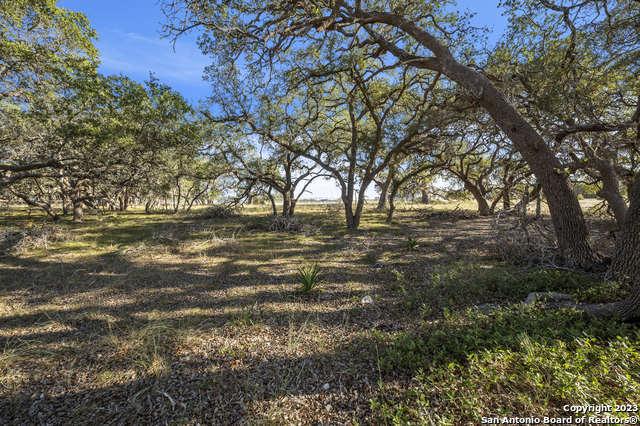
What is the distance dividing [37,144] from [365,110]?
15.4 meters

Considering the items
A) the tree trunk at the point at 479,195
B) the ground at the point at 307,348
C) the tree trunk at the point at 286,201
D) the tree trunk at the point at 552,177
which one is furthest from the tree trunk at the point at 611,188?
the tree trunk at the point at 286,201

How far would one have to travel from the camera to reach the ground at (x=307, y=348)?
2162 millimetres

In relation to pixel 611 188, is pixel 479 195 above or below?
above

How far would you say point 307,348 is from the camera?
315cm

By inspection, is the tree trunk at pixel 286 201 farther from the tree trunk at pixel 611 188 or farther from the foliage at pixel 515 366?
the tree trunk at pixel 611 188

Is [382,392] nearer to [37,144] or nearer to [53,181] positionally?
[37,144]

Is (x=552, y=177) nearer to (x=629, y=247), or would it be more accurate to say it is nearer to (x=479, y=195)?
(x=629, y=247)

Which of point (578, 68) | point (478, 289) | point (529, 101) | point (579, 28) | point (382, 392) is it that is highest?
point (579, 28)

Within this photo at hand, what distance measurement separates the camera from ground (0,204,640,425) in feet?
7.09

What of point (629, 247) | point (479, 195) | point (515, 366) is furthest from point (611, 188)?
point (479, 195)

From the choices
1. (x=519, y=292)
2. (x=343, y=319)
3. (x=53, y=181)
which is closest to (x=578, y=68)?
(x=519, y=292)

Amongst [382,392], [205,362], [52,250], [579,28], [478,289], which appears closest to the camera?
[382,392]

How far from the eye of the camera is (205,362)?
2953 millimetres

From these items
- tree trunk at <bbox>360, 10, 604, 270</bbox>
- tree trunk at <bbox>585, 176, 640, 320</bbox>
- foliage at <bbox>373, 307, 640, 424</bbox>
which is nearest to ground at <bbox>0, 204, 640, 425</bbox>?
foliage at <bbox>373, 307, 640, 424</bbox>
